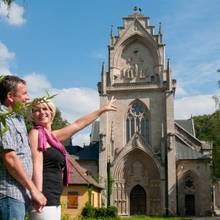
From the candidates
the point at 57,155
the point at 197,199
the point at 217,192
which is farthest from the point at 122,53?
the point at 57,155

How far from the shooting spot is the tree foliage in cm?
3881

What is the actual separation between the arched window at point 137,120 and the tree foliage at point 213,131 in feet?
20.5

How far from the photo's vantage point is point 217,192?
7150cm

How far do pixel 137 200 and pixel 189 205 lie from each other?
4.98 meters

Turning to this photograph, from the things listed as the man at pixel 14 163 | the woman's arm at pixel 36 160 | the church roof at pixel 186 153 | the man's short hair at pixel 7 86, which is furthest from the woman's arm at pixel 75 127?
the church roof at pixel 186 153

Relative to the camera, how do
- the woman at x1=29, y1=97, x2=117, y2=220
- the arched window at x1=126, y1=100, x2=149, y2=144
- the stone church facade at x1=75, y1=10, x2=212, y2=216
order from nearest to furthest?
1. the woman at x1=29, y1=97, x2=117, y2=220
2. the stone church facade at x1=75, y1=10, x2=212, y2=216
3. the arched window at x1=126, y1=100, x2=149, y2=144

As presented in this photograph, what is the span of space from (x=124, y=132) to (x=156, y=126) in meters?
3.23

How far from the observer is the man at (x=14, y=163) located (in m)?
3.85

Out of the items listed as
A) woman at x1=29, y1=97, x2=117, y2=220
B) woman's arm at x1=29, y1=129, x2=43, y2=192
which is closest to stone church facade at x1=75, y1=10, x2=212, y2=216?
woman at x1=29, y1=97, x2=117, y2=220

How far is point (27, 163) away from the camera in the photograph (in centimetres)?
416

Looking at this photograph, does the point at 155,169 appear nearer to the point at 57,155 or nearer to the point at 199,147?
the point at 199,147

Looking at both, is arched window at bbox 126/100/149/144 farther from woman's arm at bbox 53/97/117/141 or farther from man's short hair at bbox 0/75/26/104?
man's short hair at bbox 0/75/26/104

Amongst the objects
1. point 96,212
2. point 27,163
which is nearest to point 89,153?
point 96,212

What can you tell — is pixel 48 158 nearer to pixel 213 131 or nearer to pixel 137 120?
pixel 213 131
